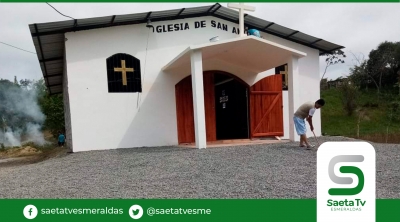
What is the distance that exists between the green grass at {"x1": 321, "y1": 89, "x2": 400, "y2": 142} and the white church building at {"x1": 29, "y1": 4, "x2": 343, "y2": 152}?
8245mm

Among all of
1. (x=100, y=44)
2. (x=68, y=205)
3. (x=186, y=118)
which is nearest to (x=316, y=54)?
(x=186, y=118)

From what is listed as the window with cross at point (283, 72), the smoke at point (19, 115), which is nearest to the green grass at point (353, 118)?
the window with cross at point (283, 72)

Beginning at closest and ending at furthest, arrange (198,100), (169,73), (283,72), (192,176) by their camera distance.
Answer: (192,176), (198,100), (169,73), (283,72)

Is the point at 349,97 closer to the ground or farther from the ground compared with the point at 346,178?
farther from the ground

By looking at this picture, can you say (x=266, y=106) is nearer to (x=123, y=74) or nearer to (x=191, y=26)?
(x=191, y=26)

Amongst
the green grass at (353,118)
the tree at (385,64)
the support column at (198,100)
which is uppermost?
the tree at (385,64)

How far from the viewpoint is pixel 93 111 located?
8.75 m

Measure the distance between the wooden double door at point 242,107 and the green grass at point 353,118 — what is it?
26.3 ft

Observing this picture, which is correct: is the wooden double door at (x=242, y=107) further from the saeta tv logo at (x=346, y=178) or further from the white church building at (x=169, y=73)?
the saeta tv logo at (x=346, y=178)

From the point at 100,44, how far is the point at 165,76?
2066 mm

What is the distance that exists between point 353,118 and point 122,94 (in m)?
16.3

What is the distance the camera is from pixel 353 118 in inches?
785

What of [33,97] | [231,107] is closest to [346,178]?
[231,107]

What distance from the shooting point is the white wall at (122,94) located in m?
8.66
